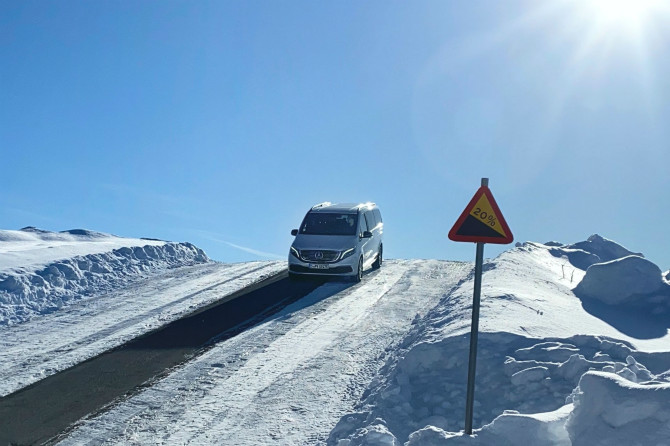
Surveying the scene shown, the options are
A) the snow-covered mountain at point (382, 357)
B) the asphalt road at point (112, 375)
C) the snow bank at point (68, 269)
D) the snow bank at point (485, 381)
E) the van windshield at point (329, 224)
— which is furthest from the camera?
the van windshield at point (329, 224)

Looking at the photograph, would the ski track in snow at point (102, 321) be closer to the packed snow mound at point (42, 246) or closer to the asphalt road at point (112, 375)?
the asphalt road at point (112, 375)

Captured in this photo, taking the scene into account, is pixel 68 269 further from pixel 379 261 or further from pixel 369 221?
pixel 379 261

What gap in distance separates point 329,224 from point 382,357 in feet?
26.1

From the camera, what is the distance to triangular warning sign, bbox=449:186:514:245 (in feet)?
18.5

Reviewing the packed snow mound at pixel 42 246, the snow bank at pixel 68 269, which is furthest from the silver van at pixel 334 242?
the packed snow mound at pixel 42 246

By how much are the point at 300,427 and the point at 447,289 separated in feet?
29.7

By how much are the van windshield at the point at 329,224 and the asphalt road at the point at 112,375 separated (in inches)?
143

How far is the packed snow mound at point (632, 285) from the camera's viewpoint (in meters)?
12.7

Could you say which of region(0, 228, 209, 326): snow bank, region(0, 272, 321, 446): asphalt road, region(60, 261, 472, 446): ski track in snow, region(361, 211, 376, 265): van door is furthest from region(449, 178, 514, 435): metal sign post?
region(361, 211, 376, 265): van door

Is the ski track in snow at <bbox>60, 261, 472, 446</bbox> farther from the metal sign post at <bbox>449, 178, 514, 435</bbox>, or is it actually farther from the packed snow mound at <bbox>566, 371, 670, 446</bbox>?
the packed snow mound at <bbox>566, 371, 670, 446</bbox>

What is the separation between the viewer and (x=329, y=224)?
1722cm

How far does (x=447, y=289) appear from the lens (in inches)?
608

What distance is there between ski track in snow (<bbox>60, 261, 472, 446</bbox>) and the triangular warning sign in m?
2.82

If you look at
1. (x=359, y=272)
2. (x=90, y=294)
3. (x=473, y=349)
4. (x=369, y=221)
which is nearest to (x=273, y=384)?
(x=473, y=349)
